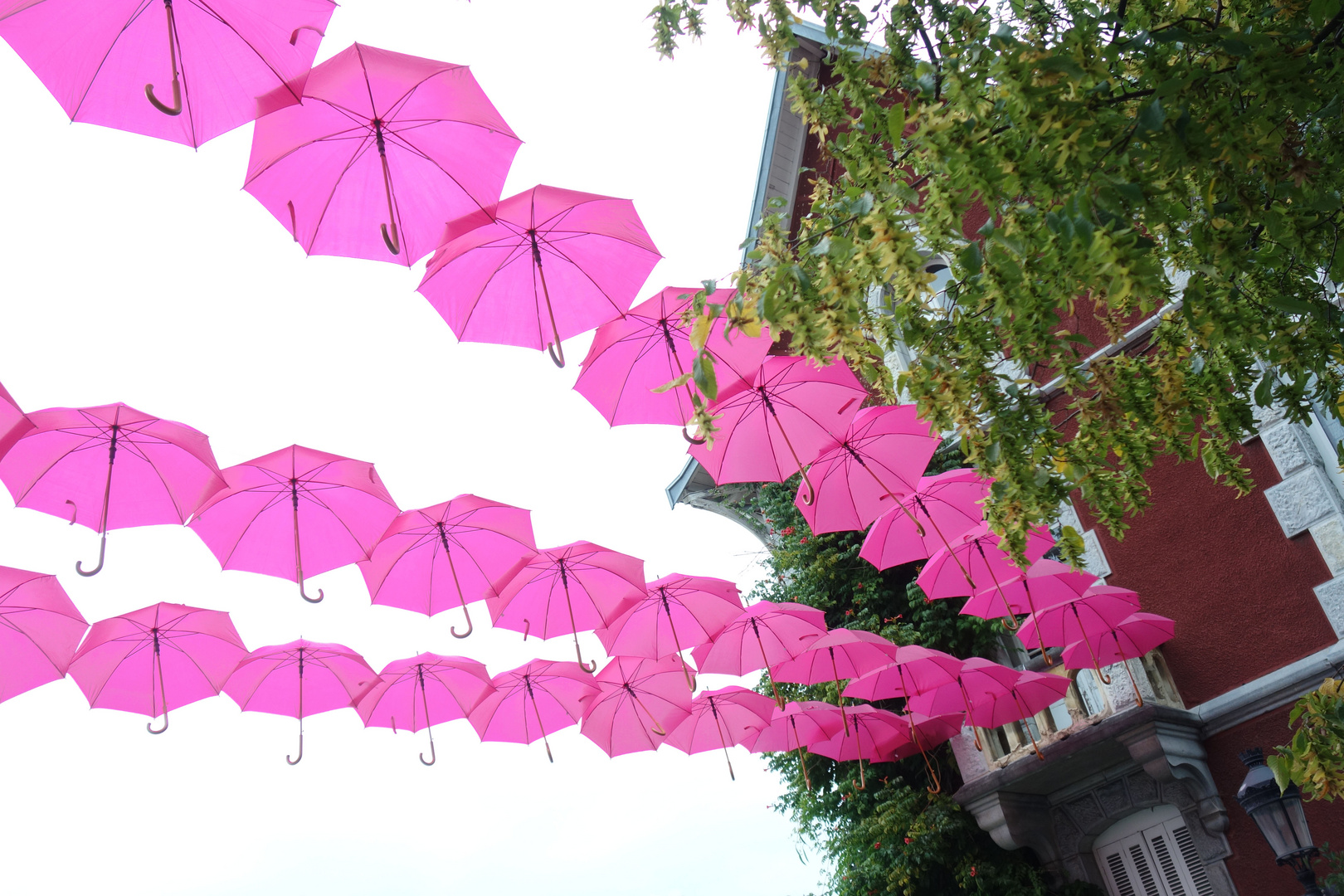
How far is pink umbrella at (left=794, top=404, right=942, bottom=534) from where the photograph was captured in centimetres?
723

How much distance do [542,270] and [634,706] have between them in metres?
5.50

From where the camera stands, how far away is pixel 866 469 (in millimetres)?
7488

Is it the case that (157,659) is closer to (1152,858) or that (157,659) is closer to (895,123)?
(895,123)

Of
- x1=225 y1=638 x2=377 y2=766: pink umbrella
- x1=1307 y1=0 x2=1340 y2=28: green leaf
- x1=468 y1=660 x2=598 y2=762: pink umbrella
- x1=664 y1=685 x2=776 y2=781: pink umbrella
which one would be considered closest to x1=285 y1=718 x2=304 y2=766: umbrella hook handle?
x1=225 y1=638 x2=377 y2=766: pink umbrella

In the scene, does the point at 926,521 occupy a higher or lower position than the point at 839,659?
higher

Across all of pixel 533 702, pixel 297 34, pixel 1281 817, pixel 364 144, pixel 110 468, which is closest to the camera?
pixel 297 34

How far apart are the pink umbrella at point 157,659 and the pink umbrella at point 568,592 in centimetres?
263

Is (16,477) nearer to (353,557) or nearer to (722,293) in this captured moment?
(353,557)

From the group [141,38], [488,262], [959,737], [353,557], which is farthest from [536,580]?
[141,38]

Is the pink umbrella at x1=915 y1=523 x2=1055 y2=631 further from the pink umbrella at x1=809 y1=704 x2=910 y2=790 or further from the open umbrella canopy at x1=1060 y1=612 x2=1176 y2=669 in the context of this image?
the pink umbrella at x1=809 y1=704 x2=910 y2=790

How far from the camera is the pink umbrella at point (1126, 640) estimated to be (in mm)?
8109

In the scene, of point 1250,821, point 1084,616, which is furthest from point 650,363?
point 1250,821

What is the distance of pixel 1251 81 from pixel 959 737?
8.16 m

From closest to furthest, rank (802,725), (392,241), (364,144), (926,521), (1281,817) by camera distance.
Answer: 1. (364,144)
2. (392,241)
3. (1281,817)
4. (926,521)
5. (802,725)
